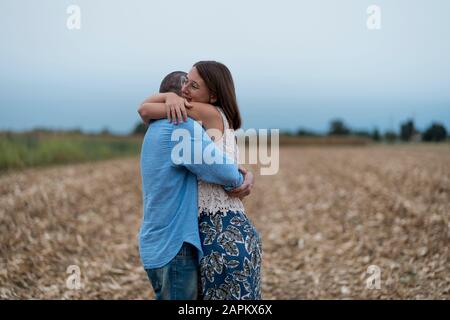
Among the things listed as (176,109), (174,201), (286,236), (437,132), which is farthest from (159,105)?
(437,132)

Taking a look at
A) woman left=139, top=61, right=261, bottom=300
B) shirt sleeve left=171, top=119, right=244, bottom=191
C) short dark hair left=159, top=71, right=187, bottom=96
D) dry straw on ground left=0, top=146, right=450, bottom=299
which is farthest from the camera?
dry straw on ground left=0, top=146, right=450, bottom=299

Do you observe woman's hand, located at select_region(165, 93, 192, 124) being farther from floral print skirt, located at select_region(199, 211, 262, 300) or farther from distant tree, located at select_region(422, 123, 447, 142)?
distant tree, located at select_region(422, 123, 447, 142)

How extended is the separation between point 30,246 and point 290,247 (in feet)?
10.3

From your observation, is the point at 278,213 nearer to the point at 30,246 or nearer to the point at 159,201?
the point at 30,246

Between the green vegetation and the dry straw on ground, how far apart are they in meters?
1.50

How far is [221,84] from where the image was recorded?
263cm

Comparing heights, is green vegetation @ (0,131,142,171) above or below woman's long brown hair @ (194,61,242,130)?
below

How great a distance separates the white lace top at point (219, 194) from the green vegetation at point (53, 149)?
36.5 feet

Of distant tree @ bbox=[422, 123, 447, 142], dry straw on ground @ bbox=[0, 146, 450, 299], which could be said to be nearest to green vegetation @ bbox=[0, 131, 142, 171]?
dry straw on ground @ bbox=[0, 146, 450, 299]

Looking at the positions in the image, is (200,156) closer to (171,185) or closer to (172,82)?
(171,185)

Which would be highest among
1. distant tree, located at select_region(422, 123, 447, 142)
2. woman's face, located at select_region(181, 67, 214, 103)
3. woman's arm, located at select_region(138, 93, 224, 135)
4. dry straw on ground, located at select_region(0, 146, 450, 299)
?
woman's face, located at select_region(181, 67, 214, 103)

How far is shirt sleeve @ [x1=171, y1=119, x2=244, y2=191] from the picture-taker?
8.14 feet

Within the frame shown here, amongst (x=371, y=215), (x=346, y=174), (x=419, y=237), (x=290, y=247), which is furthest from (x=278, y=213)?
(x=346, y=174)

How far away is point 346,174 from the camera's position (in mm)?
14359
